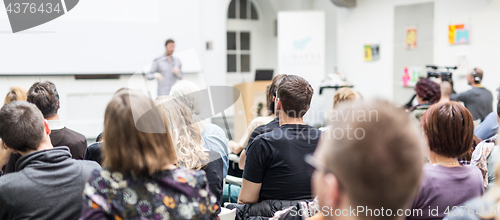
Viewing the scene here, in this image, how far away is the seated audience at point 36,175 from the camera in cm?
143

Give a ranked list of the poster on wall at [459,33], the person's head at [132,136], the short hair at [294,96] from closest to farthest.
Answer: the person's head at [132,136], the short hair at [294,96], the poster on wall at [459,33]

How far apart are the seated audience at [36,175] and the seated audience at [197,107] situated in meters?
0.62

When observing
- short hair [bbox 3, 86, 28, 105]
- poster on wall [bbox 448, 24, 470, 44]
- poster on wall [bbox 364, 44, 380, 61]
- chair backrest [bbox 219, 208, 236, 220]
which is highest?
poster on wall [bbox 448, 24, 470, 44]

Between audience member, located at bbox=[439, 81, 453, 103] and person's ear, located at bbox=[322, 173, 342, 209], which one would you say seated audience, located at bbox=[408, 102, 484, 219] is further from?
audience member, located at bbox=[439, 81, 453, 103]

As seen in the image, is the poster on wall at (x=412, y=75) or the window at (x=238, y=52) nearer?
the poster on wall at (x=412, y=75)

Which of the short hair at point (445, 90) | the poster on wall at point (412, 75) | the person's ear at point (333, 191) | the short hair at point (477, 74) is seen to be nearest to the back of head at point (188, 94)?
the person's ear at point (333, 191)

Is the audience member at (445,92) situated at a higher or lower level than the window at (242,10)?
lower

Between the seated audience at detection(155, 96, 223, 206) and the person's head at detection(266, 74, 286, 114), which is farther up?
the person's head at detection(266, 74, 286, 114)

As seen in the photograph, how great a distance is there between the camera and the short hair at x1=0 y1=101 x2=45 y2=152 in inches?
61.4

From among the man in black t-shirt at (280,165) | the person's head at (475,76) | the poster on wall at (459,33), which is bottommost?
the man in black t-shirt at (280,165)

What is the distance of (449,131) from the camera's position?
5.11ft

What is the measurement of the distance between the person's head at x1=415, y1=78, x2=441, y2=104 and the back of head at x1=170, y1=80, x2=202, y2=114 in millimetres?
2566

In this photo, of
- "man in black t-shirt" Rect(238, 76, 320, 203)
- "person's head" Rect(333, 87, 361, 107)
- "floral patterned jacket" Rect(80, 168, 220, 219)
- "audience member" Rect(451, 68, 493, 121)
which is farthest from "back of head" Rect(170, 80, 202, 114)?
"audience member" Rect(451, 68, 493, 121)

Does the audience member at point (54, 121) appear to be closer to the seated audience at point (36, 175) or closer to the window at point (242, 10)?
the seated audience at point (36, 175)
